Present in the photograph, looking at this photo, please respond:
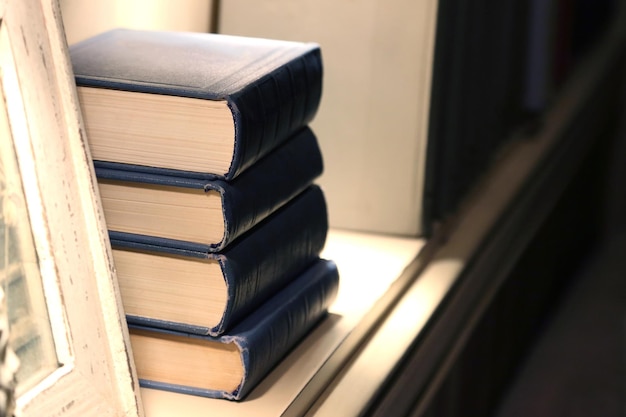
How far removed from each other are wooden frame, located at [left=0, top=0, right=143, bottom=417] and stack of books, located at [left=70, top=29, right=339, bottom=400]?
7 centimetres

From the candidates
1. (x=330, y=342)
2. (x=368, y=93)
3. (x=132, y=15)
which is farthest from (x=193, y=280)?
(x=368, y=93)

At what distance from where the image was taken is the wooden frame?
1.56 ft

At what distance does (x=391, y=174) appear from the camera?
1.00 metres

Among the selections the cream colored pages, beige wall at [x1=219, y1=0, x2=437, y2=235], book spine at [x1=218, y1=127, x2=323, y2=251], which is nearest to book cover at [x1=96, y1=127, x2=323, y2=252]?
book spine at [x1=218, y1=127, x2=323, y2=251]

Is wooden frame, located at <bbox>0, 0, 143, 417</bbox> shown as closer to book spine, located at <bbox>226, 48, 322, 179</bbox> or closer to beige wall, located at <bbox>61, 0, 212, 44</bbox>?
book spine, located at <bbox>226, 48, 322, 179</bbox>

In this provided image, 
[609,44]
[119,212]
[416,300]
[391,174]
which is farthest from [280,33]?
[609,44]

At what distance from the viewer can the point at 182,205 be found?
0.60m

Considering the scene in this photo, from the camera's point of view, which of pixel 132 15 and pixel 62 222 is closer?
pixel 62 222

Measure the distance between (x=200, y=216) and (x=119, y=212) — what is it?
0.06 meters

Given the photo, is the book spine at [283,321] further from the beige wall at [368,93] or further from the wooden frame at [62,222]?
the beige wall at [368,93]

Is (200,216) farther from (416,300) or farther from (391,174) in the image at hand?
(391,174)

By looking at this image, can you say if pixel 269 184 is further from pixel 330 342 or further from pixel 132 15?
pixel 132 15

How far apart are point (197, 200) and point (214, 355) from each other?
0.34ft

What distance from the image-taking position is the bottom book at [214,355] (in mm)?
617
